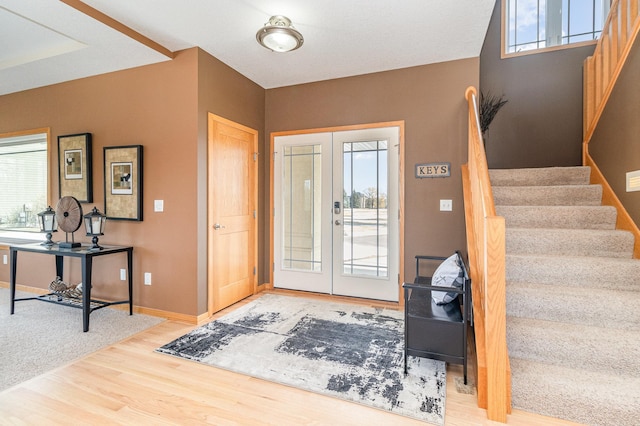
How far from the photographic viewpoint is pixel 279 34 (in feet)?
7.99

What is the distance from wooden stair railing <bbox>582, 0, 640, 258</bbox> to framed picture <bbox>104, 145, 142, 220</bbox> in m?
4.44

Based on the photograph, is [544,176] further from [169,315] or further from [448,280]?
[169,315]

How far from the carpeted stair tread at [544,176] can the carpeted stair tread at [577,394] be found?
1970 mm

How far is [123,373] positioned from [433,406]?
2.05 m

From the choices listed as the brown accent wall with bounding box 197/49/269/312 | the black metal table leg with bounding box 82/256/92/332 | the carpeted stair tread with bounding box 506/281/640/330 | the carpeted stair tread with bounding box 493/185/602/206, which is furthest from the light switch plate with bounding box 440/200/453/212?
the black metal table leg with bounding box 82/256/92/332

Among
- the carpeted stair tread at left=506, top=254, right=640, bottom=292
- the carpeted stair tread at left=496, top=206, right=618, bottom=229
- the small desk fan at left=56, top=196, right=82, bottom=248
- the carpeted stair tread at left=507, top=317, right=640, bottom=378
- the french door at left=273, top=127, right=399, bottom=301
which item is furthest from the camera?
the french door at left=273, top=127, right=399, bottom=301

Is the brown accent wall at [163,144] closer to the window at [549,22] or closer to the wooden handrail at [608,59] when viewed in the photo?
the wooden handrail at [608,59]

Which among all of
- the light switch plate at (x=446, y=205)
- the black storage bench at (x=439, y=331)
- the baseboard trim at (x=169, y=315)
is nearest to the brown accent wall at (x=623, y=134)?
the light switch plate at (x=446, y=205)

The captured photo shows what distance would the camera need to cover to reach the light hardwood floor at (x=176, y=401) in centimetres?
165

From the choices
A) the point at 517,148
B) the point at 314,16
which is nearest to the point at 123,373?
the point at 314,16

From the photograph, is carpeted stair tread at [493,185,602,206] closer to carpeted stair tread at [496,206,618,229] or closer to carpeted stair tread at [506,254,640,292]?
carpeted stair tread at [496,206,618,229]

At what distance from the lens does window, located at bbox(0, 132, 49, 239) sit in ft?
13.2

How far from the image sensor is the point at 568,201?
2.81 metres

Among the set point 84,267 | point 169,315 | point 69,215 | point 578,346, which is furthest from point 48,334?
point 578,346
